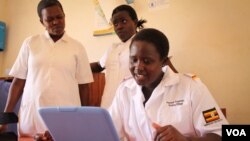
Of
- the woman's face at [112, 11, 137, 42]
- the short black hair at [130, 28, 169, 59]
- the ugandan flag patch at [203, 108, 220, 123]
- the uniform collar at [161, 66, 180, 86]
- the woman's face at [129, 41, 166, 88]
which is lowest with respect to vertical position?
the ugandan flag patch at [203, 108, 220, 123]

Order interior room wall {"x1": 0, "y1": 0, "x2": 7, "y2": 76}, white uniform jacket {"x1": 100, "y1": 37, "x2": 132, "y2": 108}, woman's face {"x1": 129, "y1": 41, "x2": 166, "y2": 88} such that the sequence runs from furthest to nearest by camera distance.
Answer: interior room wall {"x1": 0, "y1": 0, "x2": 7, "y2": 76} → white uniform jacket {"x1": 100, "y1": 37, "x2": 132, "y2": 108} → woman's face {"x1": 129, "y1": 41, "x2": 166, "y2": 88}

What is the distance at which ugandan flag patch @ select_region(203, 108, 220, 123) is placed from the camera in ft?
3.13

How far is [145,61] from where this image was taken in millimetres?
1071

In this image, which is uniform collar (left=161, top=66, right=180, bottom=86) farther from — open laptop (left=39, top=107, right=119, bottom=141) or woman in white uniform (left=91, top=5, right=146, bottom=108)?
woman in white uniform (left=91, top=5, right=146, bottom=108)

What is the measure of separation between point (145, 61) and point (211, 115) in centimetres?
31

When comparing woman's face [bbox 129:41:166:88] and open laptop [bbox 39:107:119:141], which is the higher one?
woman's face [bbox 129:41:166:88]

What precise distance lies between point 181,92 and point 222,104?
1.03m

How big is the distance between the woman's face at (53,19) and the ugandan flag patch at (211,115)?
3.33ft

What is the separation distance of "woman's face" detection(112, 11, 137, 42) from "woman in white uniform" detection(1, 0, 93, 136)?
30 centimetres

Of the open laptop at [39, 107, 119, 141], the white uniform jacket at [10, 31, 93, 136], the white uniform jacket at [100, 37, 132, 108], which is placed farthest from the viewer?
the white uniform jacket at [100, 37, 132, 108]

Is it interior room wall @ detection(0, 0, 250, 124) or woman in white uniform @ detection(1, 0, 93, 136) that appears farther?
interior room wall @ detection(0, 0, 250, 124)

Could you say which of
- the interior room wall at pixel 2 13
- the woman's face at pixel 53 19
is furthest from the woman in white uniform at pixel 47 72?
the interior room wall at pixel 2 13

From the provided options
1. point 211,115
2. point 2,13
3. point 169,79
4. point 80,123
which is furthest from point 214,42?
point 2,13

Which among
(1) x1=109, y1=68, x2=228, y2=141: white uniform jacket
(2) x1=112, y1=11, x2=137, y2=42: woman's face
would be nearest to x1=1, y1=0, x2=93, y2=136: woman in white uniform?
(2) x1=112, y1=11, x2=137, y2=42: woman's face
